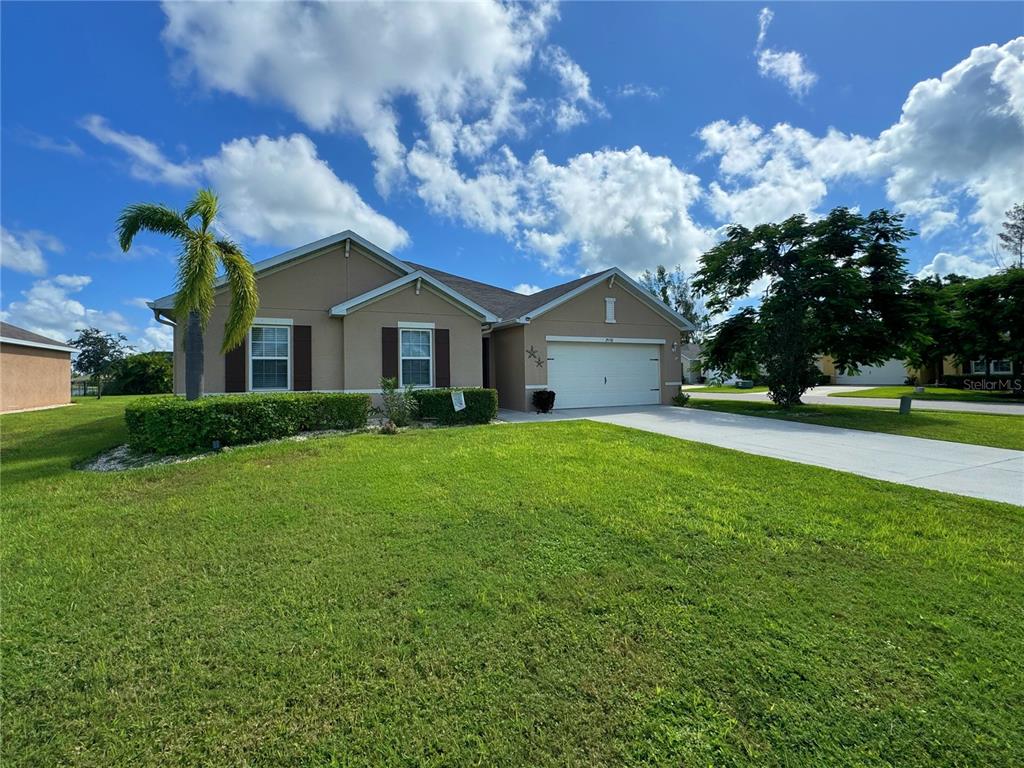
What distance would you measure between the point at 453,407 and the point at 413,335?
305cm

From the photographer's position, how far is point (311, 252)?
478 inches

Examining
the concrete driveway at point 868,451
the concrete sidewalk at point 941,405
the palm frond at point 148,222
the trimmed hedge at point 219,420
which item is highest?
the palm frond at point 148,222

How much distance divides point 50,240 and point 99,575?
18856 mm

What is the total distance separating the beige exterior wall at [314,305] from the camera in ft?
36.5

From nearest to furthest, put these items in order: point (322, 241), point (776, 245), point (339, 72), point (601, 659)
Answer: point (601, 659), point (339, 72), point (322, 241), point (776, 245)

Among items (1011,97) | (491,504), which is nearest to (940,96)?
(1011,97)

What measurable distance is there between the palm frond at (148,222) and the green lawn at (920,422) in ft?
51.3

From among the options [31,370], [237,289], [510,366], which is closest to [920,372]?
[510,366]

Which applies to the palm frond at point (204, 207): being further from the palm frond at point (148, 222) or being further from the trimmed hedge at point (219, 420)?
the trimmed hedge at point (219, 420)

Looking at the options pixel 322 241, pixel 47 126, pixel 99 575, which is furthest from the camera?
pixel 322 241

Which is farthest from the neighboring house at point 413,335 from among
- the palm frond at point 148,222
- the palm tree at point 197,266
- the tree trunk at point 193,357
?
the palm frond at point 148,222

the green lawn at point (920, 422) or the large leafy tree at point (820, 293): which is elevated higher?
the large leafy tree at point (820, 293)

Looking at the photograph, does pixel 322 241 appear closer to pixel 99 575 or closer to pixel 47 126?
pixel 47 126

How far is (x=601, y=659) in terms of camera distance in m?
2.52
